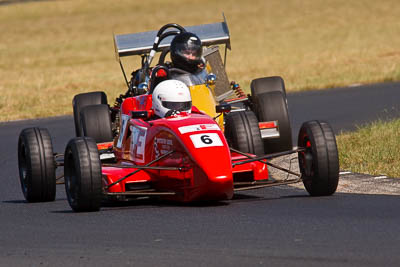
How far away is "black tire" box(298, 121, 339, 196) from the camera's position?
32.8 ft

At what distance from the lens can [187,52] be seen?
44.7ft

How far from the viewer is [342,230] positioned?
811 centimetres

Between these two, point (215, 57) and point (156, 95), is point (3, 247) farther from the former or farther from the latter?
point (215, 57)

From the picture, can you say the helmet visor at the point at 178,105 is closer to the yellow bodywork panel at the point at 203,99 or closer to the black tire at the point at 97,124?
the yellow bodywork panel at the point at 203,99

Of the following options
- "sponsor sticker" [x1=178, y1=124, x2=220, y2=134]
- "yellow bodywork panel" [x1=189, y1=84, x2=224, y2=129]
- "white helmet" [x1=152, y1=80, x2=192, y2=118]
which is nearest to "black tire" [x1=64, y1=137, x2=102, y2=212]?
"sponsor sticker" [x1=178, y1=124, x2=220, y2=134]

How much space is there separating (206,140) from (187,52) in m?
4.09

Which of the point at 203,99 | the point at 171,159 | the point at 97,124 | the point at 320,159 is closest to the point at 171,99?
the point at 171,159

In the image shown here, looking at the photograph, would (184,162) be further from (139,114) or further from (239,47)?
(239,47)

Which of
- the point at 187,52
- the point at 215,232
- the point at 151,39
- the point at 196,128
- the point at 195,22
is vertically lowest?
the point at 215,232

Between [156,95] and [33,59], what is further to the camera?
[33,59]

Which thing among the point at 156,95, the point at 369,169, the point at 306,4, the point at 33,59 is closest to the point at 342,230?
the point at 156,95

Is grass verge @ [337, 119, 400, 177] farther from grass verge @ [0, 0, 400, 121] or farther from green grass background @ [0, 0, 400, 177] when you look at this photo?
grass verge @ [0, 0, 400, 121]

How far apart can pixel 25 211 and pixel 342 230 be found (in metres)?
3.77

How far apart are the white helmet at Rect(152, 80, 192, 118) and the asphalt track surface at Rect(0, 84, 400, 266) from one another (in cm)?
99
